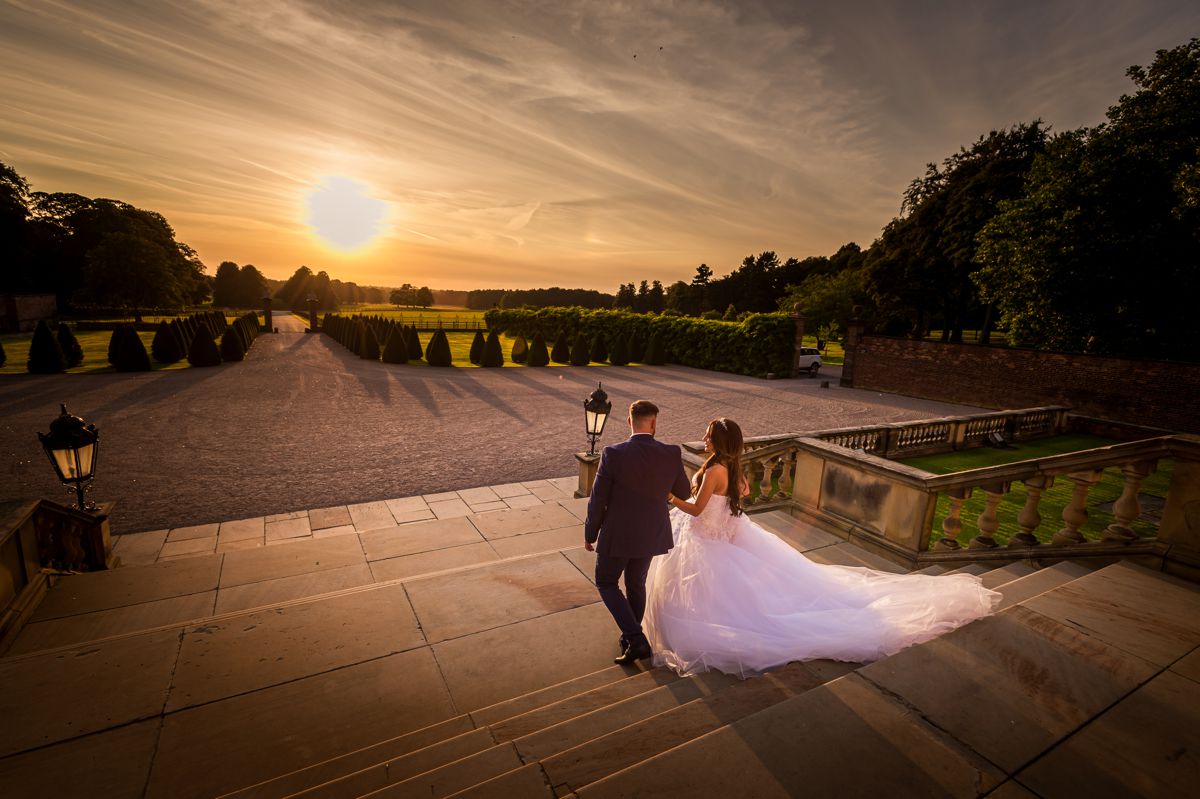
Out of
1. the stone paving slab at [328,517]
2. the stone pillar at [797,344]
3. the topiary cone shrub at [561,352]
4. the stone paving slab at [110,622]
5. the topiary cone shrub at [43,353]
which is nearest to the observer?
the stone paving slab at [110,622]

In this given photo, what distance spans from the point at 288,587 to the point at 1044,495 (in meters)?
13.7

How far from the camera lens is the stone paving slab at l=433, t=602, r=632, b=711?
12.2 feet

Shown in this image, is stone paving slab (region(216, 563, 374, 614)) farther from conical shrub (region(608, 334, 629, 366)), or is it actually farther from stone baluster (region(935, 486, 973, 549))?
conical shrub (region(608, 334, 629, 366))

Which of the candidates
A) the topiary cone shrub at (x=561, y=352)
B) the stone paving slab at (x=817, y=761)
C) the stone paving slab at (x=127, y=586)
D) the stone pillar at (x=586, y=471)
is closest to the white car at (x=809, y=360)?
the topiary cone shrub at (x=561, y=352)

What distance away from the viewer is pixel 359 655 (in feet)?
13.1

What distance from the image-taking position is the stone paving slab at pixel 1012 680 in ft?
8.53

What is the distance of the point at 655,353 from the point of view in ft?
107

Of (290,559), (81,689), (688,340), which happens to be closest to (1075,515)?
(81,689)

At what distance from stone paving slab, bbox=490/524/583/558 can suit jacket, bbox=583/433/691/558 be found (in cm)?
304

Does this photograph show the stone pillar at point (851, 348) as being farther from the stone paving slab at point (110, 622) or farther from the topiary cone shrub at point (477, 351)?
the stone paving slab at point (110, 622)

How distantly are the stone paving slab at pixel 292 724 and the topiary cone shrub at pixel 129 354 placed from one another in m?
24.4

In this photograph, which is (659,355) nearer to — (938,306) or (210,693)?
(938,306)

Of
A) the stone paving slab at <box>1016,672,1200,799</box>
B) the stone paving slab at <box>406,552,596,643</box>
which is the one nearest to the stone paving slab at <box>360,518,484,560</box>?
the stone paving slab at <box>406,552,596,643</box>

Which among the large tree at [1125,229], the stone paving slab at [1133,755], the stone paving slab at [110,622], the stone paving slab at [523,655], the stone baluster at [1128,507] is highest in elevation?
the large tree at [1125,229]
